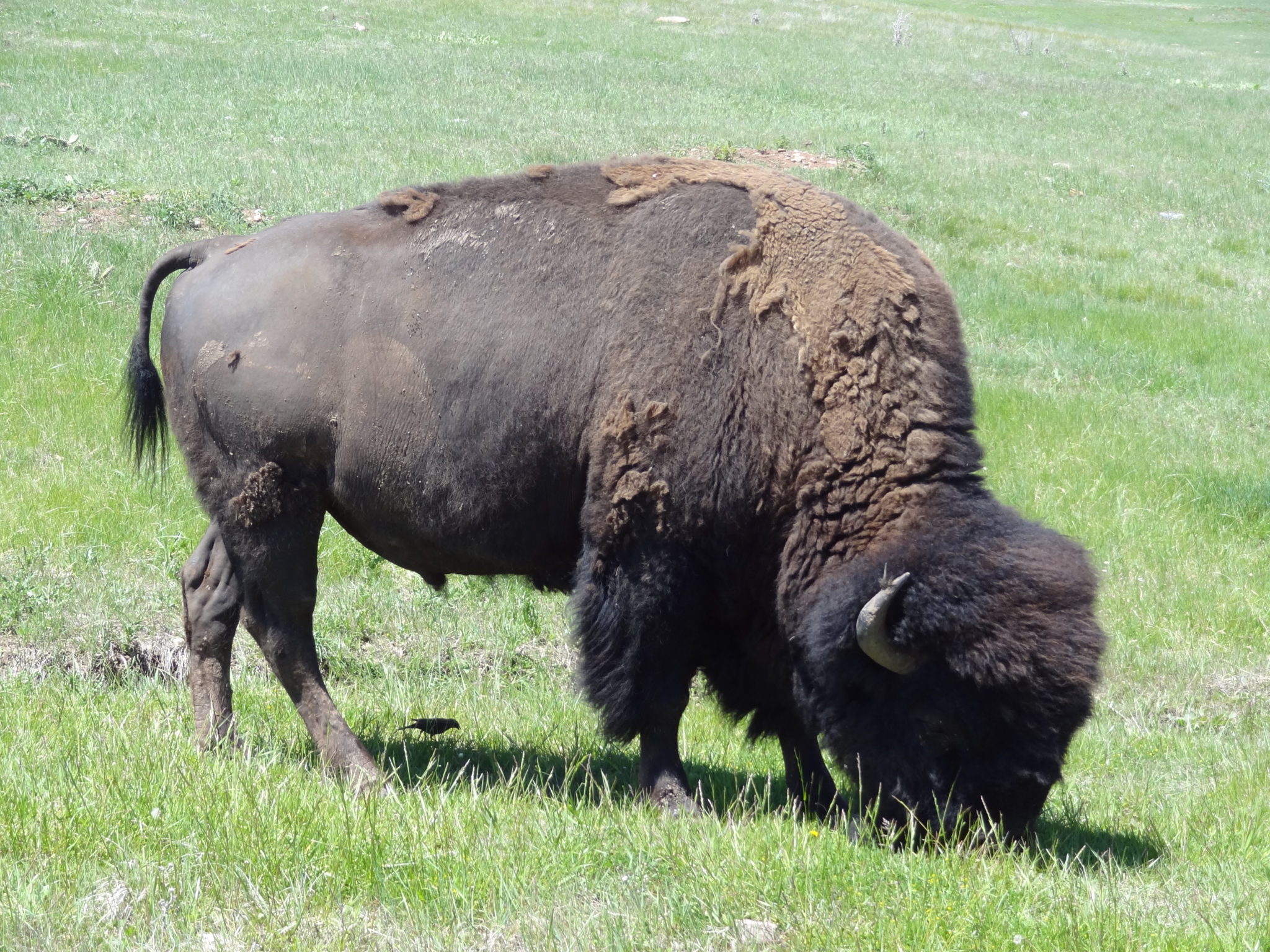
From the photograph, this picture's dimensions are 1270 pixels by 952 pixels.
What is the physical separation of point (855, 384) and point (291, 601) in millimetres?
2521

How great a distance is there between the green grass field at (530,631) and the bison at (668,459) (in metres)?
0.45

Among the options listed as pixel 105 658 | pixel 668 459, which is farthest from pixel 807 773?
pixel 105 658

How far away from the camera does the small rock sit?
312 cm

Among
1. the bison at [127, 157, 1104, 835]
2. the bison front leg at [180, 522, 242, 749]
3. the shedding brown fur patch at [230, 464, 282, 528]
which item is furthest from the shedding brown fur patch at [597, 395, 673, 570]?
the bison front leg at [180, 522, 242, 749]

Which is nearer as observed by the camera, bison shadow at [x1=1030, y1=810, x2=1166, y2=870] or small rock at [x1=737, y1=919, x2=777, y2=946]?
small rock at [x1=737, y1=919, x2=777, y2=946]

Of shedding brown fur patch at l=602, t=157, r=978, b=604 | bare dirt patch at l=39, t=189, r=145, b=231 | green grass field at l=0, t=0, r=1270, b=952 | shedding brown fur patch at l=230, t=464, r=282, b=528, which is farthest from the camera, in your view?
bare dirt patch at l=39, t=189, r=145, b=231

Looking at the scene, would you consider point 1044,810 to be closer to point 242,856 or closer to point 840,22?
point 242,856

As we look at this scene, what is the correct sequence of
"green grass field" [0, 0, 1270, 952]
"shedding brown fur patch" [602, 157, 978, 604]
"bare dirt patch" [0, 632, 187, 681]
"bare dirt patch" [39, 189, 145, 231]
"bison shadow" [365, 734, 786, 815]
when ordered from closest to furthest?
1. "green grass field" [0, 0, 1270, 952]
2. "shedding brown fur patch" [602, 157, 978, 604]
3. "bison shadow" [365, 734, 786, 815]
4. "bare dirt patch" [0, 632, 187, 681]
5. "bare dirt patch" [39, 189, 145, 231]

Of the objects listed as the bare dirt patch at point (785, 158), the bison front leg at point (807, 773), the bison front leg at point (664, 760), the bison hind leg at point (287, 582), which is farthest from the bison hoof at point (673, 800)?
the bare dirt patch at point (785, 158)

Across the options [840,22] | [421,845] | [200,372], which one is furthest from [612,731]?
[840,22]

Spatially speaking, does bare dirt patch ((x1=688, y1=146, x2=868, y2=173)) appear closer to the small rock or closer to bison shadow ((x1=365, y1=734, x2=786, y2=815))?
bison shadow ((x1=365, y1=734, x2=786, y2=815))

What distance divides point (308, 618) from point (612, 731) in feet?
4.78

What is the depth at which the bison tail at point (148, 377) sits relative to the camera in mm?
5422

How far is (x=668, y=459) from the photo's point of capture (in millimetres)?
4582
